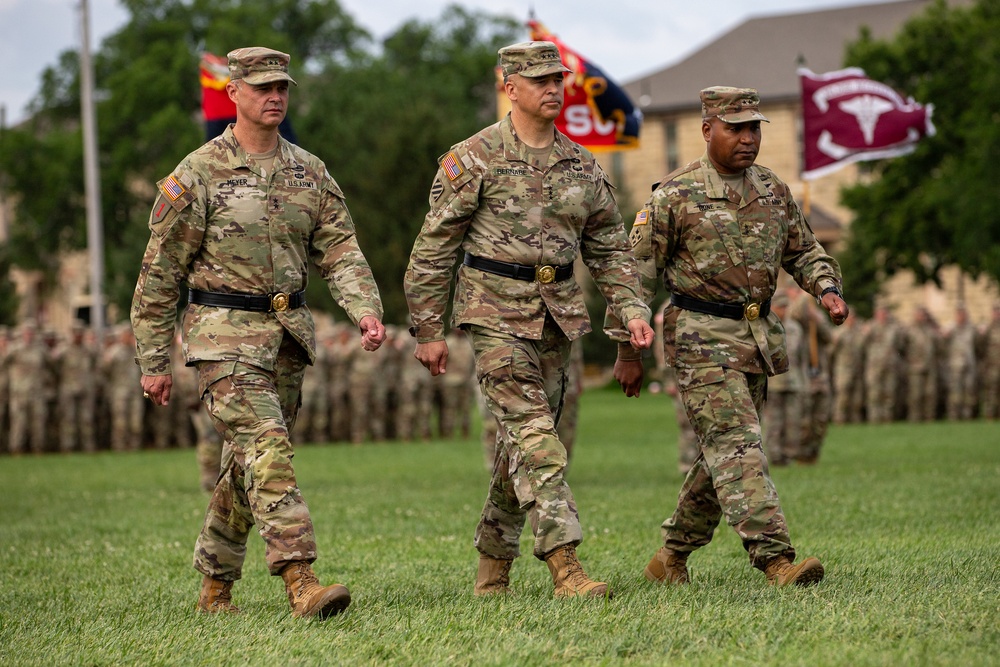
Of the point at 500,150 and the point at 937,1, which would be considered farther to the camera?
the point at 937,1

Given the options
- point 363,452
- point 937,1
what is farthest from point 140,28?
point 363,452

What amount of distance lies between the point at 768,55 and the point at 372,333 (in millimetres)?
63007

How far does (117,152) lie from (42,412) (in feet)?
101

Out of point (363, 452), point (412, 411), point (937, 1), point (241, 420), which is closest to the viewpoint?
point (241, 420)

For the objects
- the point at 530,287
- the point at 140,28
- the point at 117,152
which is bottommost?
the point at 530,287

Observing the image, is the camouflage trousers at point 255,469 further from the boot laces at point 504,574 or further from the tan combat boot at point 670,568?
the tan combat boot at point 670,568

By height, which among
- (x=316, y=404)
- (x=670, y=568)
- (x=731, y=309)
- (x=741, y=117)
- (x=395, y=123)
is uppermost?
(x=395, y=123)

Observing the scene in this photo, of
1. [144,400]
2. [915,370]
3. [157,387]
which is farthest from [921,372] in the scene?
[157,387]

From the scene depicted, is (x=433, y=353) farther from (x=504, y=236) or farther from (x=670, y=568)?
(x=670, y=568)

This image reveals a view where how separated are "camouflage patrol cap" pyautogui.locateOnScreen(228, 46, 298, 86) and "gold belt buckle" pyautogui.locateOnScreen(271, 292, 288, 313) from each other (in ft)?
3.22

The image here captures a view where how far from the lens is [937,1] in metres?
44.8

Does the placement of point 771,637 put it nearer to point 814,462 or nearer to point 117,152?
point 814,462

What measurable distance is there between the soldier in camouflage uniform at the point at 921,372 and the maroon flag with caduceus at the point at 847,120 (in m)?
10.1

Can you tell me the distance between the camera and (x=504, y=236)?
7.29 m
